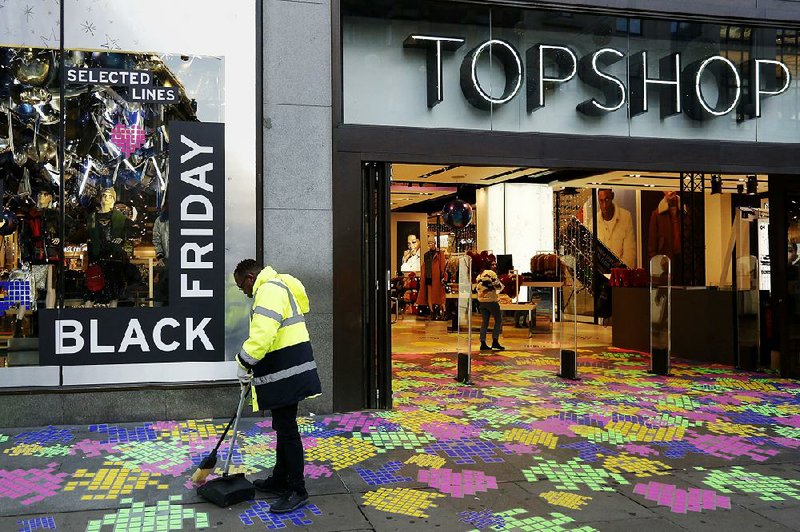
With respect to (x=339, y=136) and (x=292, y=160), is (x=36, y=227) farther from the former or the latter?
(x=339, y=136)

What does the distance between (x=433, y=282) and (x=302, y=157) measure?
41.8ft

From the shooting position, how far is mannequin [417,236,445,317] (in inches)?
787

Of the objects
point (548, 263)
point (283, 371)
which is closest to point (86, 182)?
point (283, 371)

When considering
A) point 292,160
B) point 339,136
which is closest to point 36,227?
point 292,160

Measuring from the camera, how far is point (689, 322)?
12.6m

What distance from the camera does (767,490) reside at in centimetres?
545

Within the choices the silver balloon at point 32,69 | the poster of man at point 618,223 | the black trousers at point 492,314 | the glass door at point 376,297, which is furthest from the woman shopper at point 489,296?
the poster of man at point 618,223

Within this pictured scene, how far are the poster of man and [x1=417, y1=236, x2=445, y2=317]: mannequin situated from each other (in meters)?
6.21

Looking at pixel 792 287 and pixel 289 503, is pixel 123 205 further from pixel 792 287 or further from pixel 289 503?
pixel 792 287

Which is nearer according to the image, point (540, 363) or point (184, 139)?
point (184, 139)

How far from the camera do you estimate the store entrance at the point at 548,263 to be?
1116 cm

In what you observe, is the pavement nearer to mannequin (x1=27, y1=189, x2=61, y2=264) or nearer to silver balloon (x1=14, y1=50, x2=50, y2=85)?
mannequin (x1=27, y1=189, x2=61, y2=264)

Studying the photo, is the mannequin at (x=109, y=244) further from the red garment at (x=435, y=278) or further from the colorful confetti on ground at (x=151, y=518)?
the red garment at (x=435, y=278)

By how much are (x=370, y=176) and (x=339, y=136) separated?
58cm
